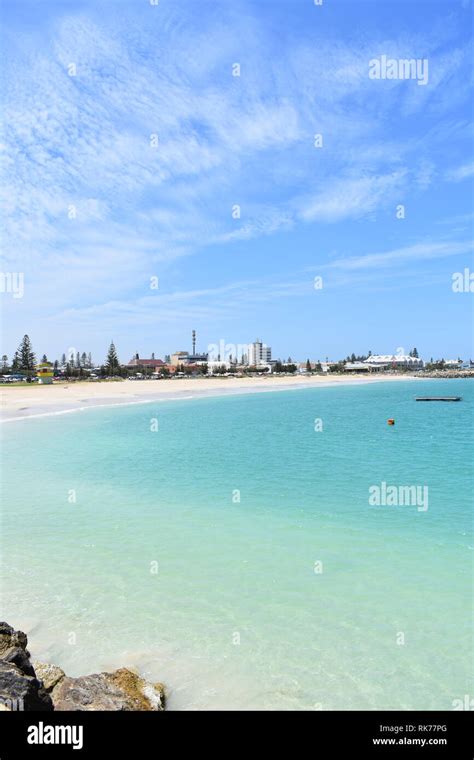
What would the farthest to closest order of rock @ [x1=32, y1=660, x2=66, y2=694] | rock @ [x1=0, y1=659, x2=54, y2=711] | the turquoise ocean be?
the turquoise ocean → rock @ [x1=32, y1=660, x2=66, y2=694] → rock @ [x1=0, y1=659, x2=54, y2=711]

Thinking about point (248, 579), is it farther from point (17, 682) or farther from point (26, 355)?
point (26, 355)

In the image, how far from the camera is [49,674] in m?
6.93

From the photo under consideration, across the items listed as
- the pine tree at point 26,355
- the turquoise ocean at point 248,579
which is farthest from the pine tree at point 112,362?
the turquoise ocean at point 248,579

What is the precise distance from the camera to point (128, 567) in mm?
11453

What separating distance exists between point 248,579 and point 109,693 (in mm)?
5081

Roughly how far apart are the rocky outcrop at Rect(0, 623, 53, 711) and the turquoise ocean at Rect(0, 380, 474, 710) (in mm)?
1097

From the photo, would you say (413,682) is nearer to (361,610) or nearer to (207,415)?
(361,610)

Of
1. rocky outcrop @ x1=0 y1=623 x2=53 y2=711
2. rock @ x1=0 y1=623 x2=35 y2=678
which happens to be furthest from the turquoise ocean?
rocky outcrop @ x1=0 y1=623 x2=53 y2=711

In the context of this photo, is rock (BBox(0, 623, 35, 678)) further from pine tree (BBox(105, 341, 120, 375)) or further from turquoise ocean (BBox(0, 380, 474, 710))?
pine tree (BBox(105, 341, 120, 375))

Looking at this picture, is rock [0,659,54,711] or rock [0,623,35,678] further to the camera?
rock [0,623,35,678]

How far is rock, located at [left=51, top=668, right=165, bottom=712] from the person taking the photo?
5.98 meters

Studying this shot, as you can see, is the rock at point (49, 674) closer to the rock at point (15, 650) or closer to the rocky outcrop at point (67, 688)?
the rocky outcrop at point (67, 688)

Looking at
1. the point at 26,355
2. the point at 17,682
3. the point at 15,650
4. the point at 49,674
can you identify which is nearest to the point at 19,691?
the point at 17,682
